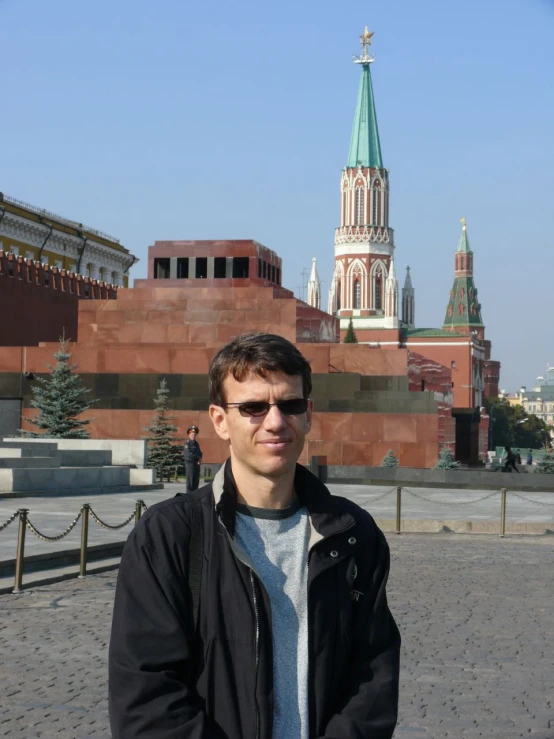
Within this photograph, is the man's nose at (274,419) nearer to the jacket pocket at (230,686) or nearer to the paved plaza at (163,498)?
the jacket pocket at (230,686)

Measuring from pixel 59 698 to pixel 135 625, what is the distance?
375 centimetres

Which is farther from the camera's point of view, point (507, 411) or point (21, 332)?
point (507, 411)

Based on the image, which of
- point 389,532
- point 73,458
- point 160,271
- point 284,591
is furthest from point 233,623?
point 160,271

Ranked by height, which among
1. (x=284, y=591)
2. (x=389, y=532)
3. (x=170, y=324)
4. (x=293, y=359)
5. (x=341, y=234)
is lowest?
(x=389, y=532)

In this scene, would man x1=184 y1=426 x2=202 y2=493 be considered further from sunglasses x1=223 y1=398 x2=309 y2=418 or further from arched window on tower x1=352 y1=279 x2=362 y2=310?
arched window on tower x1=352 y1=279 x2=362 y2=310

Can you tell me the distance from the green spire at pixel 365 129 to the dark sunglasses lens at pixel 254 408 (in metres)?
105

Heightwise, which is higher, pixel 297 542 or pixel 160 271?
pixel 160 271

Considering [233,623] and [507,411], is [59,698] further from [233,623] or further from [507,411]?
[507,411]

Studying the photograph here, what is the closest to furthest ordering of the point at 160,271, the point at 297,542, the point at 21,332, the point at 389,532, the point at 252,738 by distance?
the point at 252,738 → the point at 297,542 → the point at 389,532 → the point at 160,271 → the point at 21,332

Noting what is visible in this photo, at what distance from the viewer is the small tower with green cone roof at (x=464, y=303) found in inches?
5285

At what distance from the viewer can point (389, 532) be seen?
16.5 meters

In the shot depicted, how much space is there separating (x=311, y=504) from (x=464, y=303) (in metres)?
134

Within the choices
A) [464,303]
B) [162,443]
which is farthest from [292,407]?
[464,303]

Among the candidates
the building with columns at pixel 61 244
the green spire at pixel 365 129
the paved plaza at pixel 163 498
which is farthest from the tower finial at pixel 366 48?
the paved plaza at pixel 163 498
